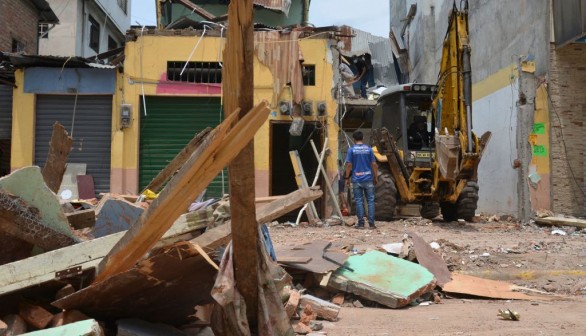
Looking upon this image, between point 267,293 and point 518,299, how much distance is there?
11.5 ft

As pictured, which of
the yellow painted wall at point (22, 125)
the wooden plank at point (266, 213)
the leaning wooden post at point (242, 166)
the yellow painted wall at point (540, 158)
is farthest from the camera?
the yellow painted wall at point (22, 125)

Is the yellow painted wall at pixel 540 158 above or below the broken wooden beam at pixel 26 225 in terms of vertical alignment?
above

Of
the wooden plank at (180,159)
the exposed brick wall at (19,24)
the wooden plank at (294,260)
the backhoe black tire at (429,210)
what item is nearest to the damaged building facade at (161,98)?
the backhoe black tire at (429,210)

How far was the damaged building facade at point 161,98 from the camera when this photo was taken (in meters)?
13.9

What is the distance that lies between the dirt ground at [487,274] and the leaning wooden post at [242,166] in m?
1.50

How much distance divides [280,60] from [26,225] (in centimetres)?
1077

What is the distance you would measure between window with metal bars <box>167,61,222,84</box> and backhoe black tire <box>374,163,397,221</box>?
492 cm

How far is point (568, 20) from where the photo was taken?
12578 mm

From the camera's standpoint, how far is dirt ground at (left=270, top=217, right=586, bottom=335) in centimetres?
455

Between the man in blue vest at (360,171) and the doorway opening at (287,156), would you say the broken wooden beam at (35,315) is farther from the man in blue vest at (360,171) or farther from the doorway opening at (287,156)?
the doorway opening at (287,156)

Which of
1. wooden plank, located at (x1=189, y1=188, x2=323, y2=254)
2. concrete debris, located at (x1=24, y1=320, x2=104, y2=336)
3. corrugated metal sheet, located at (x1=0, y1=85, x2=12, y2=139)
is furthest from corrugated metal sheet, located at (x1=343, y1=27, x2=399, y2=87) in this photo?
concrete debris, located at (x1=24, y1=320, x2=104, y2=336)

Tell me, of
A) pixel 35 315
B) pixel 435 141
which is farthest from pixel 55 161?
pixel 435 141

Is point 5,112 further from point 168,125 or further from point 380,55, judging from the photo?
point 380,55

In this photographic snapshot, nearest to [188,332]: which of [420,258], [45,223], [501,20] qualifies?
[45,223]
